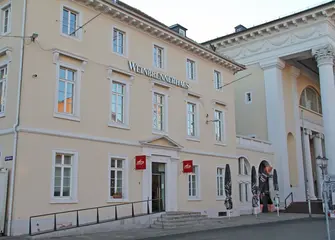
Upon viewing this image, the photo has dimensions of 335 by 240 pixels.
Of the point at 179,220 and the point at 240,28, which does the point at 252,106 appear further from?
the point at 179,220

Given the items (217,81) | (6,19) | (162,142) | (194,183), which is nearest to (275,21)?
(217,81)

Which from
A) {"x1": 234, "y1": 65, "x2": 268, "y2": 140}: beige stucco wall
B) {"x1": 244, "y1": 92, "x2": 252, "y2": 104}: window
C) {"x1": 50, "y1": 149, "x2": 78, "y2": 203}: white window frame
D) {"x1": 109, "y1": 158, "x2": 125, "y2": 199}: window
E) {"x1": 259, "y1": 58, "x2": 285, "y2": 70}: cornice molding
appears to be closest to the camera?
{"x1": 50, "y1": 149, "x2": 78, "y2": 203}: white window frame

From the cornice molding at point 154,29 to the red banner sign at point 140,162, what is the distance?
6796 mm

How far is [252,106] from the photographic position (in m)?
36.2

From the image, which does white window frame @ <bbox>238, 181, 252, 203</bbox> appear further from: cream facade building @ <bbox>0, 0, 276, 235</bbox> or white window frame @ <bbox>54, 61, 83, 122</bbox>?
white window frame @ <bbox>54, 61, 83, 122</bbox>

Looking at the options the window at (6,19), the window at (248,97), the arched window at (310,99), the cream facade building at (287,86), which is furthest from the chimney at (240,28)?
the window at (6,19)

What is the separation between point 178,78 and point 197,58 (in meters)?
2.68

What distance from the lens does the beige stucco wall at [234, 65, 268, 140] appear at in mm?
35688

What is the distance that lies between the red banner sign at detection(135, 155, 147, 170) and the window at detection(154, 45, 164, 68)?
5533mm

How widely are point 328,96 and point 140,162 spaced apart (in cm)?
2050

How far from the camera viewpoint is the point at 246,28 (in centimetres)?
3778

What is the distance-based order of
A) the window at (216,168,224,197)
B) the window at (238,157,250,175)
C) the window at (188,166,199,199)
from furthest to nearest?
the window at (238,157,250,175) < the window at (216,168,224,197) < the window at (188,166,199,199)

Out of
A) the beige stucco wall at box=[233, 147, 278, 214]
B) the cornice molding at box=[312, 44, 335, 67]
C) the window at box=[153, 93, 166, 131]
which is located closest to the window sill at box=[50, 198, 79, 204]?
the window at box=[153, 93, 166, 131]

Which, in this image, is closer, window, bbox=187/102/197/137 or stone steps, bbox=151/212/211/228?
stone steps, bbox=151/212/211/228
